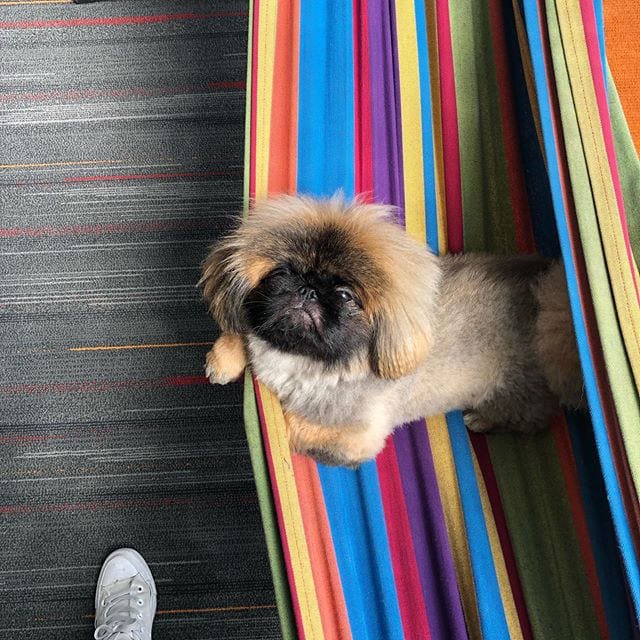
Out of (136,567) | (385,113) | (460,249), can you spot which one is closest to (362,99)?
(385,113)

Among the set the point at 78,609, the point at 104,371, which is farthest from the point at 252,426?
the point at 78,609

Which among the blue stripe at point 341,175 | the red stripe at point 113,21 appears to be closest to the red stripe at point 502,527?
the blue stripe at point 341,175

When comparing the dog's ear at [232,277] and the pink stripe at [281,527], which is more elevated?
the dog's ear at [232,277]

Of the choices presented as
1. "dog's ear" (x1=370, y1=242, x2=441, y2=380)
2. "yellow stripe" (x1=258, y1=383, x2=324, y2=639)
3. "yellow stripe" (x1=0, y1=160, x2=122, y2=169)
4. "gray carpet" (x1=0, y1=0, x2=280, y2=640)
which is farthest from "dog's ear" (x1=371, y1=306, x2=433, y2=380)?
"yellow stripe" (x1=0, y1=160, x2=122, y2=169)

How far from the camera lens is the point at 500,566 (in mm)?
1335

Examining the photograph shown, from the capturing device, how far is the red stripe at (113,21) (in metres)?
2.06

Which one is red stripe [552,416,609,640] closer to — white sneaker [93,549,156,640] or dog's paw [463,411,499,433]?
dog's paw [463,411,499,433]

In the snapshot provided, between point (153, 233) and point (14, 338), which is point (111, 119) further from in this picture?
point (14, 338)

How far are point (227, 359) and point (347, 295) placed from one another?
38 cm

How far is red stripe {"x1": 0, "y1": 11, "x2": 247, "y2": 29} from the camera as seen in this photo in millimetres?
2059

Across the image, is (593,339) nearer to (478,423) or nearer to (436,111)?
(478,423)

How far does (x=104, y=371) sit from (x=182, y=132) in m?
0.75

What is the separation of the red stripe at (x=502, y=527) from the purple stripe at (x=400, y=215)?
0.11m

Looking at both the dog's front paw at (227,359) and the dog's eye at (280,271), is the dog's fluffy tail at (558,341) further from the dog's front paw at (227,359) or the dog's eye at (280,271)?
the dog's front paw at (227,359)
